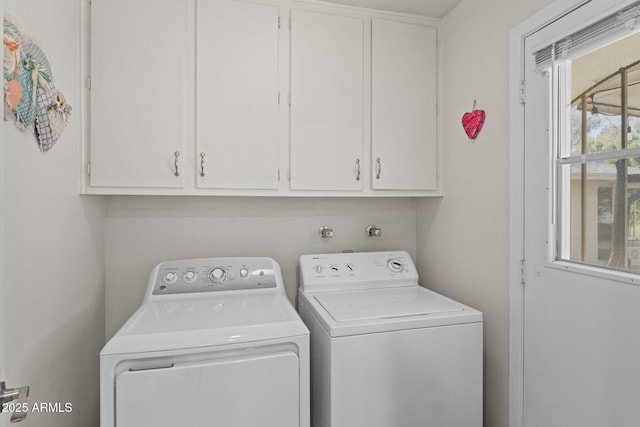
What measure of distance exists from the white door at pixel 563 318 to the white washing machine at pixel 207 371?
3.15ft

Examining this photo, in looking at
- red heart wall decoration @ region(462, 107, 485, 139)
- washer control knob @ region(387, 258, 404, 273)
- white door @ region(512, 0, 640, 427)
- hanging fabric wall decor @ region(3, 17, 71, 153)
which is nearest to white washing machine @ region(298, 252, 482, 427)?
white door @ region(512, 0, 640, 427)

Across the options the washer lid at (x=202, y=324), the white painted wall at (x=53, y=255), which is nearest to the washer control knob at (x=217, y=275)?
the washer lid at (x=202, y=324)

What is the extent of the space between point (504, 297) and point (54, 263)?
1870 mm

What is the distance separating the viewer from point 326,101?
184 centimetres

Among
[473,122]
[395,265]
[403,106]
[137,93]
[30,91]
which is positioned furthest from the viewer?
[395,265]

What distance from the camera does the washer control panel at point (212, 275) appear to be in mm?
1746

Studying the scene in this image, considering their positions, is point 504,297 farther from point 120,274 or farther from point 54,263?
point 120,274

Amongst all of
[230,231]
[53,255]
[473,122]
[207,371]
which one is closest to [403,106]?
[473,122]

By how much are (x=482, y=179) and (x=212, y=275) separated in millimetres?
1479

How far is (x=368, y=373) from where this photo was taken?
1379 mm

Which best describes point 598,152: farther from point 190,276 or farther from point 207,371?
point 190,276

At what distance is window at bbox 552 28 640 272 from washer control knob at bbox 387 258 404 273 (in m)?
0.88

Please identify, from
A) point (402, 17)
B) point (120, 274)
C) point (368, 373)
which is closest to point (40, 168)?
point (120, 274)

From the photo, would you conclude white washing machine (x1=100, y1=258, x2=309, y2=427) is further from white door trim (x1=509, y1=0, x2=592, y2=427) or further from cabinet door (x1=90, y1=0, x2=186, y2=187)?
white door trim (x1=509, y1=0, x2=592, y2=427)
